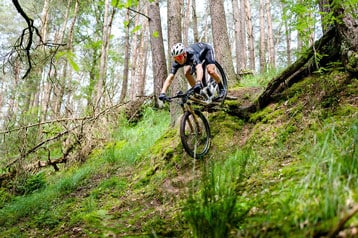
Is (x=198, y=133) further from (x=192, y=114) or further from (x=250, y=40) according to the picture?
(x=250, y=40)

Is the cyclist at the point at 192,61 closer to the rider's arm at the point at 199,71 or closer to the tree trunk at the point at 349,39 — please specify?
the rider's arm at the point at 199,71

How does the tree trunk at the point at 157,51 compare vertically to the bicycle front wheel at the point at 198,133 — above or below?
above

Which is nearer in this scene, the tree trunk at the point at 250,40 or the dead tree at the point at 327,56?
the dead tree at the point at 327,56

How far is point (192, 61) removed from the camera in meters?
5.32

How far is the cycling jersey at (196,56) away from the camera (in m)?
5.27

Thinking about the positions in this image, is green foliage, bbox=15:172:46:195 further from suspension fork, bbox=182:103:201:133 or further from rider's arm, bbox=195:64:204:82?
rider's arm, bbox=195:64:204:82

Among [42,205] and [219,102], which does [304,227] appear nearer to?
[219,102]

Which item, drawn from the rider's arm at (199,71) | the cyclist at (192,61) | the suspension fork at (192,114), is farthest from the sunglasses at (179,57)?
the suspension fork at (192,114)

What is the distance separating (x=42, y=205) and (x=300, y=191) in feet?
18.0

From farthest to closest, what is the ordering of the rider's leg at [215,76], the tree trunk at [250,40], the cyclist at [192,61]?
the tree trunk at [250,40], the rider's leg at [215,76], the cyclist at [192,61]

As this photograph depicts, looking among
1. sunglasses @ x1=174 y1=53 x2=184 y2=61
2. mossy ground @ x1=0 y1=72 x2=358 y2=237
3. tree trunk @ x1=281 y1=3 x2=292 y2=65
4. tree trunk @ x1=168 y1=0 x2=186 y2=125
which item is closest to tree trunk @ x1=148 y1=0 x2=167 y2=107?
tree trunk @ x1=168 y1=0 x2=186 y2=125

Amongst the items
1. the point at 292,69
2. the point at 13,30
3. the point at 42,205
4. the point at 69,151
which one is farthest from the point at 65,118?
the point at 13,30

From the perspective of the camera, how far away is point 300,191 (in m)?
1.92

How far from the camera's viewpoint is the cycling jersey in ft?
17.3
